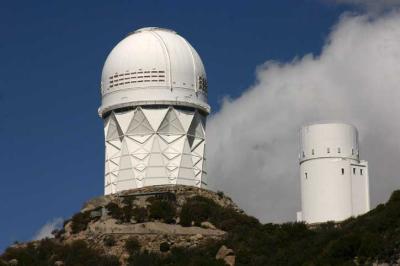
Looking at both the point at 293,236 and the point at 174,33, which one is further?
the point at 174,33

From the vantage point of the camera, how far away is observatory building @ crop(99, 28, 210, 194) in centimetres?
8631

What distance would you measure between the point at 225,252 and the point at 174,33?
19356mm

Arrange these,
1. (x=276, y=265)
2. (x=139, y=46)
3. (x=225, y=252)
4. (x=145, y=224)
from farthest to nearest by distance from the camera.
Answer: (x=139, y=46) < (x=145, y=224) < (x=225, y=252) < (x=276, y=265)

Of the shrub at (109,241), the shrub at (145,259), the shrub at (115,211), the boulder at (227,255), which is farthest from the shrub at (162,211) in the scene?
the boulder at (227,255)

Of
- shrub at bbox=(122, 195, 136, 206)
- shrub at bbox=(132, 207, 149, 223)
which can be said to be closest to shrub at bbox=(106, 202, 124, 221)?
shrub at bbox=(122, 195, 136, 206)

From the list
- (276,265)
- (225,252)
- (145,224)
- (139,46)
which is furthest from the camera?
(139,46)

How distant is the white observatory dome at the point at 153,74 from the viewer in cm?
8662

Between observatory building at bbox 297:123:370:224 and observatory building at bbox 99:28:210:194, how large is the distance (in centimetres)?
703

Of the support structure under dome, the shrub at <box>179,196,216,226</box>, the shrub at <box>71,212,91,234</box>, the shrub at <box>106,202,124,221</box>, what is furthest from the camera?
the support structure under dome

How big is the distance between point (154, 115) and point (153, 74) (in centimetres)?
270

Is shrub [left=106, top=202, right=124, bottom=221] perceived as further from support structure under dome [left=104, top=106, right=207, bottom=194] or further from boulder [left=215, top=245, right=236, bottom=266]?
boulder [left=215, top=245, right=236, bottom=266]

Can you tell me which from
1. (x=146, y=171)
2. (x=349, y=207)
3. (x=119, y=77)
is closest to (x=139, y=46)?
(x=119, y=77)

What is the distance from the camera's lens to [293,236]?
7762 cm

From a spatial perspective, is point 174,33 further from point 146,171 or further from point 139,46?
point 146,171
